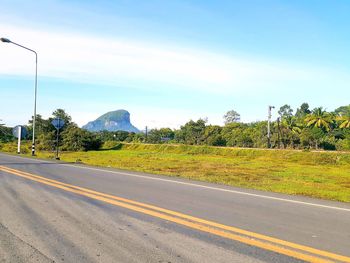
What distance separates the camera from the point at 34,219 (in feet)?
23.0

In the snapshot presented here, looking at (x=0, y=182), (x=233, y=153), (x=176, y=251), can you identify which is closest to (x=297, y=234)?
(x=176, y=251)

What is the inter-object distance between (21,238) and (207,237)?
2586 millimetres

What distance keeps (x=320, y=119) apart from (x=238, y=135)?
716 inches

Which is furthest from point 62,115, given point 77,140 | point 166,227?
point 166,227

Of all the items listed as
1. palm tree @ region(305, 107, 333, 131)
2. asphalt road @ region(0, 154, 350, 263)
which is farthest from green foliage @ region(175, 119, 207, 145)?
asphalt road @ region(0, 154, 350, 263)

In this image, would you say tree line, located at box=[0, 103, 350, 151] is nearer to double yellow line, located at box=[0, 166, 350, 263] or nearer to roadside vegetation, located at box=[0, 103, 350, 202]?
roadside vegetation, located at box=[0, 103, 350, 202]

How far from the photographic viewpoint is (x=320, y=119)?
84.3 metres

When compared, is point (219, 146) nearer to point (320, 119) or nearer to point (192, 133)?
point (192, 133)

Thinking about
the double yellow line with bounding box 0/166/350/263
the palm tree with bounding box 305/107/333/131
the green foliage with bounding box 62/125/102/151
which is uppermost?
the palm tree with bounding box 305/107/333/131

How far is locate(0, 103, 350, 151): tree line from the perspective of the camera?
6439cm

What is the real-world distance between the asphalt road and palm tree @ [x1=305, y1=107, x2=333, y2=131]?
78.3 meters

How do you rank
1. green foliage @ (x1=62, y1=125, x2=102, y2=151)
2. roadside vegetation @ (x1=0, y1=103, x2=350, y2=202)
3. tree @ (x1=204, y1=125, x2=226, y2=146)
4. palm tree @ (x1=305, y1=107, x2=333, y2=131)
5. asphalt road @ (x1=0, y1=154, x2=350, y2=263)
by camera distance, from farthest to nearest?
palm tree @ (x1=305, y1=107, x2=333, y2=131) → tree @ (x1=204, y1=125, x2=226, y2=146) → green foliage @ (x1=62, y1=125, x2=102, y2=151) → roadside vegetation @ (x1=0, y1=103, x2=350, y2=202) → asphalt road @ (x1=0, y1=154, x2=350, y2=263)

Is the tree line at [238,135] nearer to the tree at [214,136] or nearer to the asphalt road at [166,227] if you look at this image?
the tree at [214,136]

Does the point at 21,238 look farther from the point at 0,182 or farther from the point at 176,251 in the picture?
the point at 0,182
